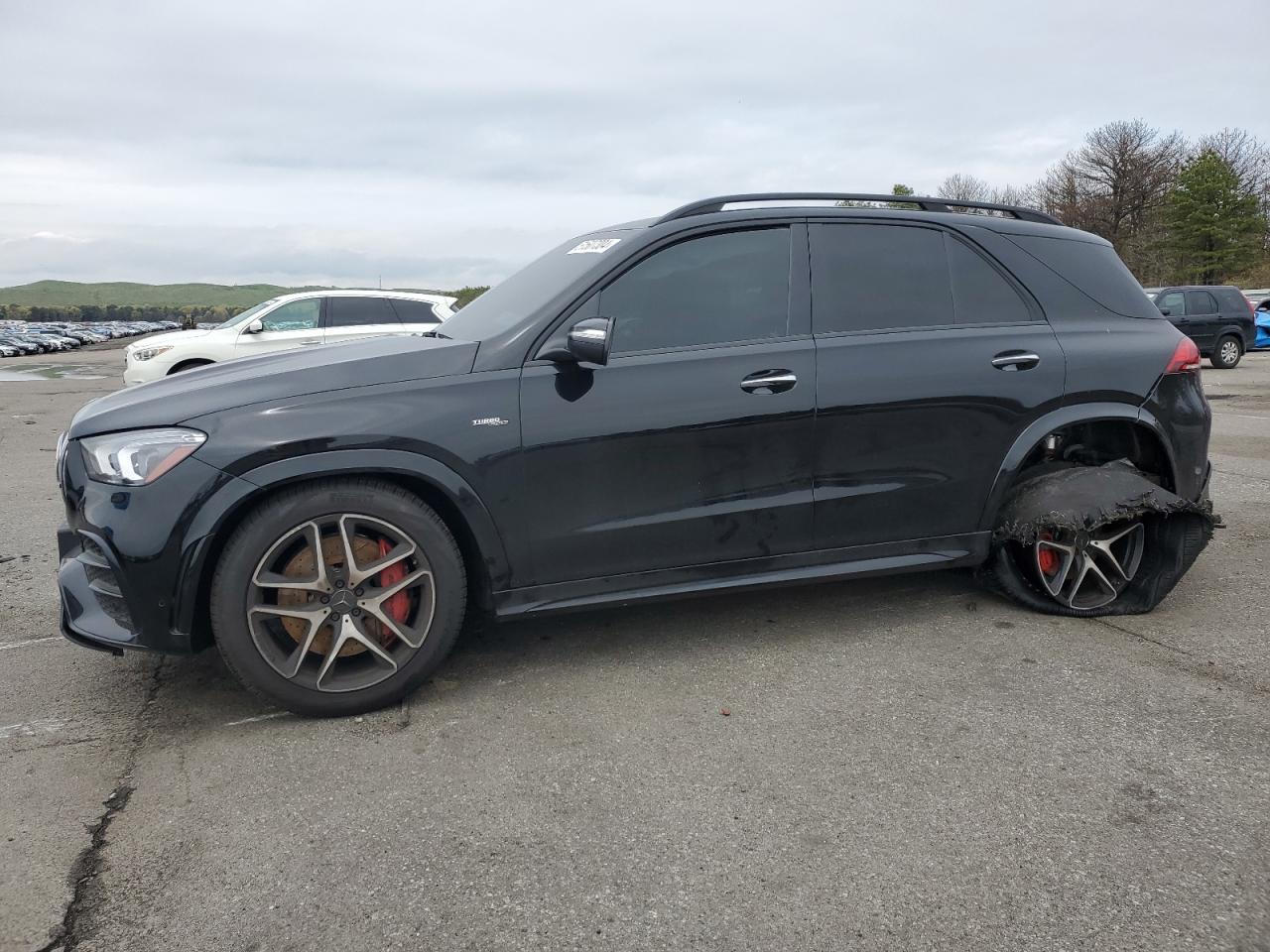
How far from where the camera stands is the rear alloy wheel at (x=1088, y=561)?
13.5 feet

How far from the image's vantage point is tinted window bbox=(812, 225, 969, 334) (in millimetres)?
3879

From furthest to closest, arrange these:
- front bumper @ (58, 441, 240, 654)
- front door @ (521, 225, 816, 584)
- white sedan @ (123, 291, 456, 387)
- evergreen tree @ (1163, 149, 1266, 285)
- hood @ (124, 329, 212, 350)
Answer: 1. evergreen tree @ (1163, 149, 1266, 285)
2. hood @ (124, 329, 212, 350)
3. white sedan @ (123, 291, 456, 387)
4. front door @ (521, 225, 816, 584)
5. front bumper @ (58, 441, 240, 654)

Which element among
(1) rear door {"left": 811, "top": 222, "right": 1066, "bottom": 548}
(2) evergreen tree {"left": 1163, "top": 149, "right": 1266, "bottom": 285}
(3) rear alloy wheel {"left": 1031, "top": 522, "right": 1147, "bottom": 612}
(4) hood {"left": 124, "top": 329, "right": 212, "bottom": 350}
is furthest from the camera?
(2) evergreen tree {"left": 1163, "top": 149, "right": 1266, "bottom": 285}

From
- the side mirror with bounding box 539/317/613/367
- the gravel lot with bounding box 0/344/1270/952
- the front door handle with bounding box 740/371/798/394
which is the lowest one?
the gravel lot with bounding box 0/344/1270/952

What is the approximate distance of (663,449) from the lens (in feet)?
11.5

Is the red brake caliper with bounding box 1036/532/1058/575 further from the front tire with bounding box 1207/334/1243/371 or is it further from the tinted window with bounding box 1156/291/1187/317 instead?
the front tire with bounding box 1207/334/1243/371

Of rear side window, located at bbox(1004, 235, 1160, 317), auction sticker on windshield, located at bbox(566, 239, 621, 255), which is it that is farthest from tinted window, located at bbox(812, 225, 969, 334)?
auction sticker on windshield, located at bbox(566, 239, 621, 255)

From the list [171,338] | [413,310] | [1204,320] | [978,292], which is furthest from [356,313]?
[1204,320]

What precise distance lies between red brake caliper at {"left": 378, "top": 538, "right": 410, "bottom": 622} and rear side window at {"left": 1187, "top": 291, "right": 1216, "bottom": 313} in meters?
19.9

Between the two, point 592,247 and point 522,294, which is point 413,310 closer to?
point 522,294

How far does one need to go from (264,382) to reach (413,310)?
10093 millimetres

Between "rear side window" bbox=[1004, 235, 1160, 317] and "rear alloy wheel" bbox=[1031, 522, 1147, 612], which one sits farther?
"rear side window" bbox=[1004, 235, 1160, 317]

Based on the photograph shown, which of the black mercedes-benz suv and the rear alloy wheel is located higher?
the black mercedes-benz suv

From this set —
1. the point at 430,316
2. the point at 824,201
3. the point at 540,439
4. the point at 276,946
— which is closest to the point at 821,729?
the point at 540,439
